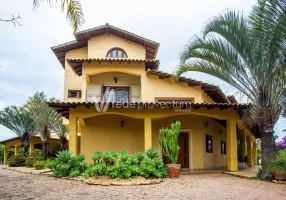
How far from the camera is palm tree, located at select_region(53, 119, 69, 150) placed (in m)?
27.3

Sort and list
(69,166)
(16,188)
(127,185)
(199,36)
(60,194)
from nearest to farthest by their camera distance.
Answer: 1. (60,194)
2. (16,188)
3. (127,185)
4. (199,36)
5. (69,166)

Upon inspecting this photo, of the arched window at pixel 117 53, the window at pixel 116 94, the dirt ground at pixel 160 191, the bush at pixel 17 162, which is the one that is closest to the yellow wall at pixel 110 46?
the arched window at pixel 117 53

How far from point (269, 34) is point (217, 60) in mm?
2460

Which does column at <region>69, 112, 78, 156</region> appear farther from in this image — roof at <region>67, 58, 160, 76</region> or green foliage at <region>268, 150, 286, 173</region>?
green foliage at <region>268, 150, 286, 173</region>

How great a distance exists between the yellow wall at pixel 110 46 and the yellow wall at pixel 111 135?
16.5 feet

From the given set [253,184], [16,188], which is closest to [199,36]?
[253,184]

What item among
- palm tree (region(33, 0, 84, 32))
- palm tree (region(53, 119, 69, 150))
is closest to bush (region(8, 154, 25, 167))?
palm tree (region(53, 119, 69, 150))

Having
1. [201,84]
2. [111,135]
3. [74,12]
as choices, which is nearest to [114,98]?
[111,135]

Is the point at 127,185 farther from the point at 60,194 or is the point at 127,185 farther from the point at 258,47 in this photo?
the point at 258,47

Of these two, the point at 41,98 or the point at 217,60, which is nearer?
the point at 217,60

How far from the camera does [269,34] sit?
35.4 ft

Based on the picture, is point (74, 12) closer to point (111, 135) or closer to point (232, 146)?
point (232, 146)

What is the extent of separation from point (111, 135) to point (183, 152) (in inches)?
160

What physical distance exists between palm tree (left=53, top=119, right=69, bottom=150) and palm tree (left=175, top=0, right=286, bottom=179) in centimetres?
1659
